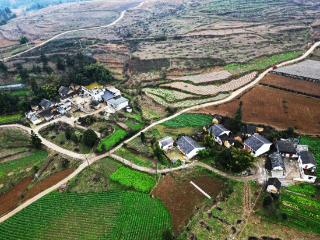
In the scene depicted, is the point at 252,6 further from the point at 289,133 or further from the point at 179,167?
the point at 179,167

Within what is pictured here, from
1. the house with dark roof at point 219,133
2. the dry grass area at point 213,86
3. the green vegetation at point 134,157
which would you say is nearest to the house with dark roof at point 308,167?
the house with dark roof at point 219,133

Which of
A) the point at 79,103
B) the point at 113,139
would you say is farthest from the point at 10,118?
the point at 113,139

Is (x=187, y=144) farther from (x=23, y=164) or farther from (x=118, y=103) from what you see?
(x=23, y=164)

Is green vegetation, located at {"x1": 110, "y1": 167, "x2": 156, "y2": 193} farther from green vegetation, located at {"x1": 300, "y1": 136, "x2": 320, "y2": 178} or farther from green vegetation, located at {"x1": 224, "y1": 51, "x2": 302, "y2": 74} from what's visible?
green vegetation, located at {"x1": 224, "y1": 51, "x2": 302, "y2": 74}

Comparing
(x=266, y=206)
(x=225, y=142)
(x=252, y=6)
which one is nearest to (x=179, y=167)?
(x=225, y=142)

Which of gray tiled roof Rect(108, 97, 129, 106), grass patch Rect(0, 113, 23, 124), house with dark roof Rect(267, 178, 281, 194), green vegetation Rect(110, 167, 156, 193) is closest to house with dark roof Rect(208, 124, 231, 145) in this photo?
house with dark roof Rect(267, 178, 281, 194)

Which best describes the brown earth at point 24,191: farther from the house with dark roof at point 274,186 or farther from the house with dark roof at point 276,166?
the house with dark roof at point 276,166
